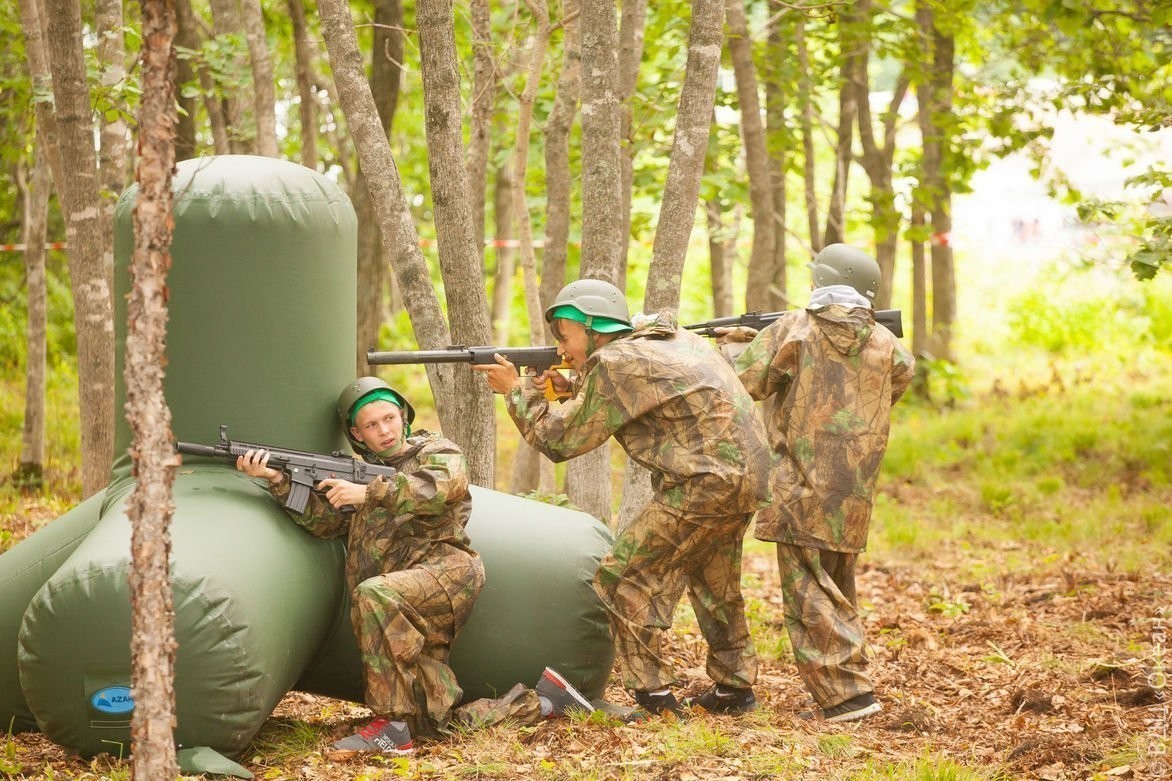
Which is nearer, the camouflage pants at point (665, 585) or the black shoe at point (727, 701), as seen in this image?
the camouflage pants at point (665, 585)

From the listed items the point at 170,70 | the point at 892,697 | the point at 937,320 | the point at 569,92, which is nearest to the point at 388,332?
the point at 937,320

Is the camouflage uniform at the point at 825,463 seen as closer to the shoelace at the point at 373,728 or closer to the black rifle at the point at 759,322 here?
the black rifle at the point at 759,322

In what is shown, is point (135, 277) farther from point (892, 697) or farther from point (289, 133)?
point (289, 133)

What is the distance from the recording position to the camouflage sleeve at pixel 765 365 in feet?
19.1

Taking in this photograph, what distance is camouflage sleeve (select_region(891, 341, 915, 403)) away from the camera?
19.1 feet

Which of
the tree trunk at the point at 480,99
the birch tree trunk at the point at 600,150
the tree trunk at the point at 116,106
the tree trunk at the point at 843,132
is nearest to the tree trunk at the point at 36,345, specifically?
the tree trunk at the point at 116,106

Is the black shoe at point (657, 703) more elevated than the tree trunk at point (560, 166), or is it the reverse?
the tree trunk at point (560, 166)

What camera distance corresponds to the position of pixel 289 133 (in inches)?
682

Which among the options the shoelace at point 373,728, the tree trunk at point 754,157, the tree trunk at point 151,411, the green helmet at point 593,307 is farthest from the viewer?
the tree trunk at point 754,157

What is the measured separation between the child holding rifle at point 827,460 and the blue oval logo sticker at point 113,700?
9.35 feet

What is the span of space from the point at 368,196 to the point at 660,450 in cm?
641

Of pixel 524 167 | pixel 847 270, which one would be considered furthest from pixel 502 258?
pixel 847 270

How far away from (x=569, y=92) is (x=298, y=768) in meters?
5.16

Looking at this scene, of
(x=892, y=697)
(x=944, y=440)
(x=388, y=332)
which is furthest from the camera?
(x=388, y=332)
